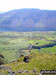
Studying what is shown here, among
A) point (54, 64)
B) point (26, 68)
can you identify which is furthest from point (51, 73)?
point (26, 68)

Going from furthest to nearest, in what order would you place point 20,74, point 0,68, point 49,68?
point 0,68 → point 49,68 → point 20,74

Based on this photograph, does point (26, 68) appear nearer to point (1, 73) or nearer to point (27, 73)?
point (27, 73)

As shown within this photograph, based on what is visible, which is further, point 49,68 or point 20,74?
point 49,68

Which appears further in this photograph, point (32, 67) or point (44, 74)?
point (32, 67)

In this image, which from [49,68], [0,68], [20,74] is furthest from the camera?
[0,68]

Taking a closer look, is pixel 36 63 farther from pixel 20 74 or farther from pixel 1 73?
pixel 1 73

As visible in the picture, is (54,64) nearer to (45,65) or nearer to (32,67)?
(45,65)

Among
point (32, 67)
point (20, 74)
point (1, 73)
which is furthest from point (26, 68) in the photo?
point (1, 73)
